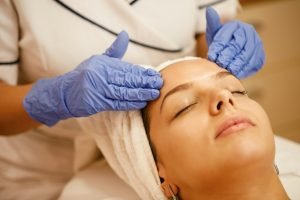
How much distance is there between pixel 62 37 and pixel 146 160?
0.46 m

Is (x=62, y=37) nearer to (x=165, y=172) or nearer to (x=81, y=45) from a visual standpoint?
(x=81, y=45)

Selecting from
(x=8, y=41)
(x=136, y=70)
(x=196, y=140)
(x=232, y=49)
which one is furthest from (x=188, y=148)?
(x=8, y=41)

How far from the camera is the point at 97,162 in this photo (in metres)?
1.36

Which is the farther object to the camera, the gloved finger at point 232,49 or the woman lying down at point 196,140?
the gloved finger at point 232,49

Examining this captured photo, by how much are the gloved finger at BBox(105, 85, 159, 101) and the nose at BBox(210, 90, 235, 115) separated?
6.5 inches

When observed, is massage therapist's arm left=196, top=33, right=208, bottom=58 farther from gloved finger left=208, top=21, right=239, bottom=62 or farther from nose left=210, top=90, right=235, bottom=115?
nose left=210, top=90, right=235, bottom=115

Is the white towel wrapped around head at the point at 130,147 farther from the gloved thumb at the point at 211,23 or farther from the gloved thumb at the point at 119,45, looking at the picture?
the gloved thumb at the point at 211,23

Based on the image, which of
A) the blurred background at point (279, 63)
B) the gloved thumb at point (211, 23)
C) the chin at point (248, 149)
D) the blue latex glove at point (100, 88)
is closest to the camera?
the chin at point (248, 149)

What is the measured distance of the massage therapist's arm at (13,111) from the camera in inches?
42.2

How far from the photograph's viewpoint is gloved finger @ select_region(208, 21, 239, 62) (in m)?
1.11

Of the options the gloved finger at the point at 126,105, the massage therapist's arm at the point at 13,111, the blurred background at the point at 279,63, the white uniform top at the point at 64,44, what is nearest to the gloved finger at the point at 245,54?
the white uniform top at the point at 64,44

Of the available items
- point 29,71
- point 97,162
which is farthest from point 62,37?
point 97,162

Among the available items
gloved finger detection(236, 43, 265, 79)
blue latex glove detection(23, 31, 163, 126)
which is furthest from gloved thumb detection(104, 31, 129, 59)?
gloved finger detection(236, 43, 265, 79)

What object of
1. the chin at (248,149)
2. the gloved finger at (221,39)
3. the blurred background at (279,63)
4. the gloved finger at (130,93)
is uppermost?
the gloved finger at (221,39)
